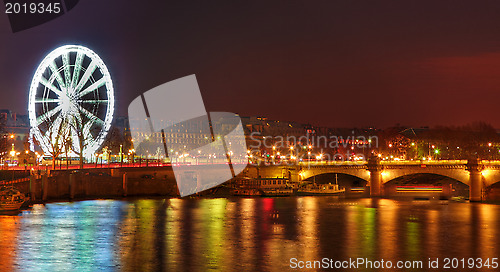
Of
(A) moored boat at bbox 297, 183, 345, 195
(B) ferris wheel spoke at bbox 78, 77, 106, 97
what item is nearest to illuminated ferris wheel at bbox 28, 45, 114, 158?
(B) ferris wheel spoke at bbox 78, 77, 106, 97

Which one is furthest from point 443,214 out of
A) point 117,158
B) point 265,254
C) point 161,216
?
point 117,158

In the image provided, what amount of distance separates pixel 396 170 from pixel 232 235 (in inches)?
1764

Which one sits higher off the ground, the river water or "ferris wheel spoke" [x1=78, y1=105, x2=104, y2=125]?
"ferris wheel spoke" [x1=78, y1=105, x2=104, y2=125]

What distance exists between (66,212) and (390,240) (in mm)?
29451

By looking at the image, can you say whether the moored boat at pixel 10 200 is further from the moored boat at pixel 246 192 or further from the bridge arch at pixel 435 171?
the bridge arch at pixel 435 171

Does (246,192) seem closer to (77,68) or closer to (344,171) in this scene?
(344,171)

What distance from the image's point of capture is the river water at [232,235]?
38750 millimetres

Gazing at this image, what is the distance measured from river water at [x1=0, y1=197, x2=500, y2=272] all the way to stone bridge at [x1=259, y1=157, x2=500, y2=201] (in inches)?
331

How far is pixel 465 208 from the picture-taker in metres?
72.6

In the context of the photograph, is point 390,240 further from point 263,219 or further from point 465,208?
point 465,208

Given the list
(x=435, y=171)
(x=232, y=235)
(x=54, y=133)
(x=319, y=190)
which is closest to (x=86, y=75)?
(x=54, y=133)

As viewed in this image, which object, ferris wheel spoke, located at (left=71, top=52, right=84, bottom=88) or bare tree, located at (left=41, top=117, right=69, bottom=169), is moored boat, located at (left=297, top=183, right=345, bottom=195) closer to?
bare tree, located at (left=41, top=117, right=69, bottom=169)

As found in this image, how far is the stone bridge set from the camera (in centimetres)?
8250

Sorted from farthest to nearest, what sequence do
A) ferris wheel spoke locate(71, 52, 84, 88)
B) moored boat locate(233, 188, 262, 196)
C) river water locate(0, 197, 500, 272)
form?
1. moored boat locate(233, 188, 262, 196)
2. ferris wheel spoke locate(71, 52, 84, 88)
3. river water locate(0, 197, 500, 272)
